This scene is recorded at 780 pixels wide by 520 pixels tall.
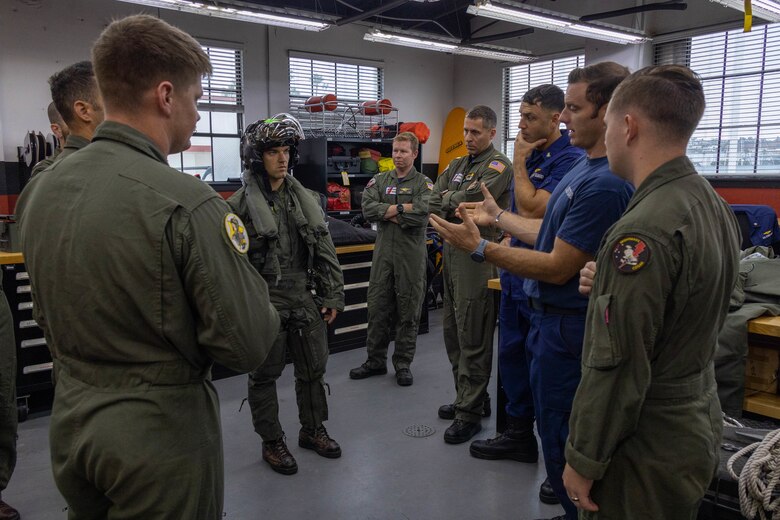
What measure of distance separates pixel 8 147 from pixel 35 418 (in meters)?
4.49

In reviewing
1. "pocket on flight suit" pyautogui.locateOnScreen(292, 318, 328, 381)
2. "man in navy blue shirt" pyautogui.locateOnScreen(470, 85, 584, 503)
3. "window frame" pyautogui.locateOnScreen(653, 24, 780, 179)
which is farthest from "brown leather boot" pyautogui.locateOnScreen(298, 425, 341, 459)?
"window frame" pyautogui.locateOnScreen(653, 24, 780, 179)

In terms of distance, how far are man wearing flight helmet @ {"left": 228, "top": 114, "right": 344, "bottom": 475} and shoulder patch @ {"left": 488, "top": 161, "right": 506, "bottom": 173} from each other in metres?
1.19

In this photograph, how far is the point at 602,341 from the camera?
1348mm

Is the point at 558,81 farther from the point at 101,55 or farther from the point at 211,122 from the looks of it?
the point at 101,55

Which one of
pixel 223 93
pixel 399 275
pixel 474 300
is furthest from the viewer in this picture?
pixel 223 93

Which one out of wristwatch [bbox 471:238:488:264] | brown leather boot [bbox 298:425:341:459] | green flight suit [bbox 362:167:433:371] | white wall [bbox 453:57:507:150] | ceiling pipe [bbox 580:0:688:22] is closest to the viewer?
wristwatch [bbox 471:238:488:264]

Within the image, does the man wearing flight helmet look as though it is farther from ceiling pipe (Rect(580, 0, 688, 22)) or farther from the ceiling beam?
the ceiling beam

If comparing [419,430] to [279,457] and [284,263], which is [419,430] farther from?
[284,263]

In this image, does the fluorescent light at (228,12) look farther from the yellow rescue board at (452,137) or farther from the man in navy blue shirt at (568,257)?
the man in navy blue shirt at (568,257)

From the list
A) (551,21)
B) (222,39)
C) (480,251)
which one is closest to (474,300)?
(480,251)

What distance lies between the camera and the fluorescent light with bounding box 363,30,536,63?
7.84m

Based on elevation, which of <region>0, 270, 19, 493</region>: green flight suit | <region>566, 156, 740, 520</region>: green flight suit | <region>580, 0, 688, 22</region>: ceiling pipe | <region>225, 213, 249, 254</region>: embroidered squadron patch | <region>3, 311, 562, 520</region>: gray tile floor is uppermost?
<region>580, 0, 688, 22</region>: ceiling pipe

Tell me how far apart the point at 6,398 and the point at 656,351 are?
100 inches

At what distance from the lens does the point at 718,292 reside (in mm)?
1354
